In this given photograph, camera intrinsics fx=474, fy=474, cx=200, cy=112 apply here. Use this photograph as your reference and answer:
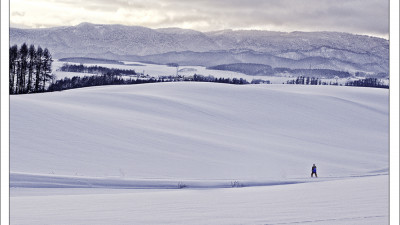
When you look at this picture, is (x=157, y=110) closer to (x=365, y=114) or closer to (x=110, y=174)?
(x=110, y=174)

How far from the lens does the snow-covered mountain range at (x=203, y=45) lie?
11789 millimetres

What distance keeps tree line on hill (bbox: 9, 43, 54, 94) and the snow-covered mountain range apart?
3.21 ft

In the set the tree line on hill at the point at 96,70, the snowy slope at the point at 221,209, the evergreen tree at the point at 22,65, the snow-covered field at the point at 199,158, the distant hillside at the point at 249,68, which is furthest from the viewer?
the tree line on hill at the point at 96,70

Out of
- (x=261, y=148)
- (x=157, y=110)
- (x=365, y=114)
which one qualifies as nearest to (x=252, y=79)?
(x=365, y=114)

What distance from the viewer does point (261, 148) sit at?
63.0ft

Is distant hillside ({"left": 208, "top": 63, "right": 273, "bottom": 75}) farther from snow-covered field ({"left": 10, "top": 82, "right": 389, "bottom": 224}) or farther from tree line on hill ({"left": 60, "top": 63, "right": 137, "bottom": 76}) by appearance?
snow-covered field ({"left": 10, "top": 82, "right": 389, "bottom": 224})

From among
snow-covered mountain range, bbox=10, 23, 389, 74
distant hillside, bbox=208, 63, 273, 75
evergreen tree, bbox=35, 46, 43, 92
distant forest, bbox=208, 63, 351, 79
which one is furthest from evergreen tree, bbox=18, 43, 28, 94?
distant hillside, bbox=208, 63, 273, 75

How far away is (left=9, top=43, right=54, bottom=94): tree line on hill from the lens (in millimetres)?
31828

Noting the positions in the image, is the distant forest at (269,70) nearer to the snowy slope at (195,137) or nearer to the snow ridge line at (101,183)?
the snowy slope at (195,137)

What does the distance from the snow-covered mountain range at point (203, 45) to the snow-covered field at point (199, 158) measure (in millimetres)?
2919

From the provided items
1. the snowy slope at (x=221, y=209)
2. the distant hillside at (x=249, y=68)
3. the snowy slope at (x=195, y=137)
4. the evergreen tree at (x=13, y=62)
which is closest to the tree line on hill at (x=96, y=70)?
the distant hillside at (x=249, y=68)

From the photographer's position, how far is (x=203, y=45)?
1967 cm

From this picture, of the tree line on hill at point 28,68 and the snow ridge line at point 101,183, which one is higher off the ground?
the tree line on hill at point 28,68

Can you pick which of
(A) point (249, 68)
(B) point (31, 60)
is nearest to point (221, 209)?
(B) point (31, 60)
